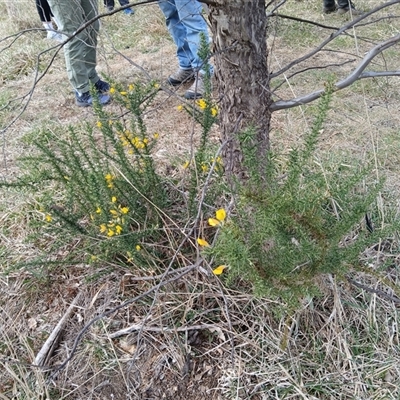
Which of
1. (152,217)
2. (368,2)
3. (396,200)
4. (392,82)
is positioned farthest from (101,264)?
(368,2)

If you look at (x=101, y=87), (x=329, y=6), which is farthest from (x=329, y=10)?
(x=101, y=87)

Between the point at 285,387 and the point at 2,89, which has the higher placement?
the point at 2,89

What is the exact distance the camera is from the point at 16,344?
57.7 inches

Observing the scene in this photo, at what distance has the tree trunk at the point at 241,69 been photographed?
1.10m

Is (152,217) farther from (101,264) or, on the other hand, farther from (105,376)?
(105,376)

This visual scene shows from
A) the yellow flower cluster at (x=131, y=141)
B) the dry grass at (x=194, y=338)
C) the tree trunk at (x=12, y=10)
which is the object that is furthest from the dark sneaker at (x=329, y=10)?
the yellow flower cluster at (x=131, y=141)

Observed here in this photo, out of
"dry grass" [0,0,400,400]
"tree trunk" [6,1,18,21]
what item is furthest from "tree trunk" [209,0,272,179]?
"tree trunk" [6,1,18,21]

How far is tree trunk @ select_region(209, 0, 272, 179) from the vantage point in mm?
1104

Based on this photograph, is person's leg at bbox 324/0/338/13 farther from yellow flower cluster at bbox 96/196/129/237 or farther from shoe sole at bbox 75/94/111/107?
yellow flower cluster at bbox 96/196/129/237

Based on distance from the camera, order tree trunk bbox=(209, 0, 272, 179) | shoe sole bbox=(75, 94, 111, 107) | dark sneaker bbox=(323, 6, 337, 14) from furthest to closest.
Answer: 1. dark sneaker bbox=(323, 6, 337, 14)
2. shoe sole bbox=(75, 94, 111, 107)
3. tree trunk bbox=(209, 0, 272, 179)

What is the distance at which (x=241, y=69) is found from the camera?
3.85ft

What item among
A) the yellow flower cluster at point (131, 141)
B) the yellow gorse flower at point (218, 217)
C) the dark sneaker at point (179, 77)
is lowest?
the dark sneaker at point (179, 77)

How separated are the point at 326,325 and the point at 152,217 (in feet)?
2.34

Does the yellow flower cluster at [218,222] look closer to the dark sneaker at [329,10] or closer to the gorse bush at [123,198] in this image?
the gorse bush at [123,198]
